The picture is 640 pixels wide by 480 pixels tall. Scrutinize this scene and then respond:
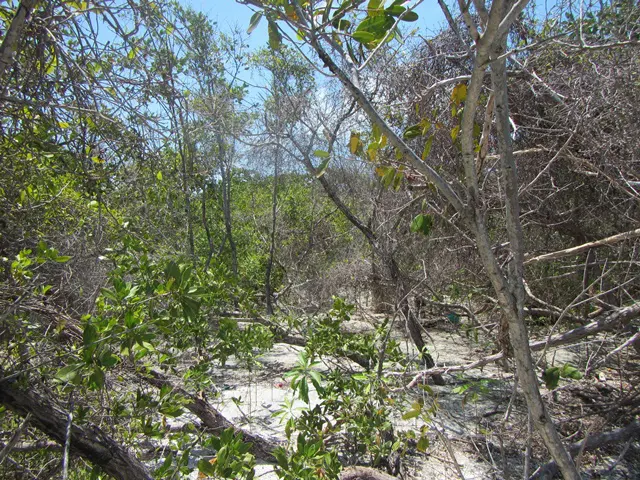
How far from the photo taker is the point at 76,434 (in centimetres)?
180

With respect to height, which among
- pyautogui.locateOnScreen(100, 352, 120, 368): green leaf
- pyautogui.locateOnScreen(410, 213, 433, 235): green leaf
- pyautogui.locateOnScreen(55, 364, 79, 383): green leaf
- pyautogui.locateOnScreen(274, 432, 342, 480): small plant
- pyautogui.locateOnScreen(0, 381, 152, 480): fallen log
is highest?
pyautogui.locateOnScreen(410, 213, 433, 235): green leaf

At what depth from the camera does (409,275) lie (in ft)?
16.4

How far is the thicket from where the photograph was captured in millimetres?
1475

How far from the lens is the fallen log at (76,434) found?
171 cm

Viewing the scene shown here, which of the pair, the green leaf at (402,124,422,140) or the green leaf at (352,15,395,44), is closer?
the green leaf at (352,15,395,44)

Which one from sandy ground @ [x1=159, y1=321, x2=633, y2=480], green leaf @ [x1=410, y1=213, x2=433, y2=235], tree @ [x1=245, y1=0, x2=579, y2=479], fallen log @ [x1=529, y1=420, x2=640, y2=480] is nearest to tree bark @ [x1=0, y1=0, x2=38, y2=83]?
tree @ [x1=245, y1=0, x2=579, y2=479]

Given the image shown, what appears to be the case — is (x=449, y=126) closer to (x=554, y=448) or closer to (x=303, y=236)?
(x=554, y=448)

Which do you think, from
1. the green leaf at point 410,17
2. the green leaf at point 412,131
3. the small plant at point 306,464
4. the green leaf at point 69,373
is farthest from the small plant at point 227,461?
the green leaf at point 410,17

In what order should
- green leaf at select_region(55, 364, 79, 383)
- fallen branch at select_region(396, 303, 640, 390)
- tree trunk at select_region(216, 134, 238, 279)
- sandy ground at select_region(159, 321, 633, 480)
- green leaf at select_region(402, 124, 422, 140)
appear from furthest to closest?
tree trunk at select_region(216, 134, 238, 279) → sandy ground at select_region(159, 321, 633, 480) → fallen branch at select_region(396, 303, 640, 390) → green leaf at select_region(402, 124, 422, 140) → green leaf at select_region(55, 364, 79, 383)

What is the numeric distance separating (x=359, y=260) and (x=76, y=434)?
487 cm

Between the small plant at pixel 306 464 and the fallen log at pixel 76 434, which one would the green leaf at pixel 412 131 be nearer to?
the small plant at pixel 306 464

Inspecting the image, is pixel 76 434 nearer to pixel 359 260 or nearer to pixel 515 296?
pixel 515 296

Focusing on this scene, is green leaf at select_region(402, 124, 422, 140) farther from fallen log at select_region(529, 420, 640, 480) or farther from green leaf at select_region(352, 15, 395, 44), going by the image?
fallen log at select_region(529, 420, 640, 480)

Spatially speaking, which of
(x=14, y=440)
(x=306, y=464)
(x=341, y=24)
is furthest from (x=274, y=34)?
(x=306, y=464)
